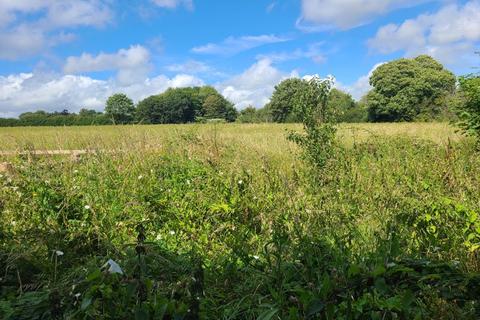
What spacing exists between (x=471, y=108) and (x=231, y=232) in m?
5.72

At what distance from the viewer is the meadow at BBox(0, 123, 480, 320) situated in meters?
1.98

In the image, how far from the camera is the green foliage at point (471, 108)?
737 cm

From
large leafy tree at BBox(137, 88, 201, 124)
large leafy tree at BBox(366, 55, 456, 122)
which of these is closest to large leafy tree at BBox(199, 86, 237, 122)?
large leafy tree at BBox(137, 88, 201, 124)

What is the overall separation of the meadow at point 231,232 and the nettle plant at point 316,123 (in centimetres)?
27

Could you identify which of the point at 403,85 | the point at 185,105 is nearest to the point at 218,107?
the point at 185,105

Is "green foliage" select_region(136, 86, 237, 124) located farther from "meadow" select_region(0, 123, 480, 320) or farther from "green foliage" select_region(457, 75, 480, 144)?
"meadow" select_region(0, 123, 480, 320)

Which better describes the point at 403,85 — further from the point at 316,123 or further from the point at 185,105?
the point at 316,123

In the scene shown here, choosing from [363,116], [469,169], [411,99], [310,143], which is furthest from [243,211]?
[363,116]

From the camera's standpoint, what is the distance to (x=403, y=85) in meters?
59.1

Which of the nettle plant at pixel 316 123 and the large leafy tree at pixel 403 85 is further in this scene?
the large leafy tree at pixel 403 85

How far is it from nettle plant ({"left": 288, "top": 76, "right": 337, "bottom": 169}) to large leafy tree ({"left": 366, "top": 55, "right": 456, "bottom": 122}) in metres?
52.3

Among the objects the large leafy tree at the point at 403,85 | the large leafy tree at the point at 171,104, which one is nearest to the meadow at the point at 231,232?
the large leafy tree at the point at 403,85

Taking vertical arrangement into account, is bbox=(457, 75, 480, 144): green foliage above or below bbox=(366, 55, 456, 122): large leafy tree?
below

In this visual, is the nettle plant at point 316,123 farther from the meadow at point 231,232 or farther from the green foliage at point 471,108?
the green foliage at point 471,108
